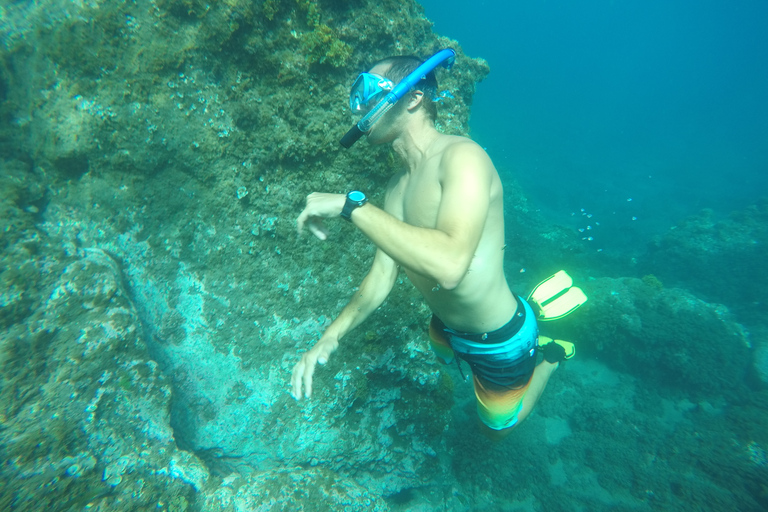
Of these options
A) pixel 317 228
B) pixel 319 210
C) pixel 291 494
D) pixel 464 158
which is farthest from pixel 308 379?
pixel 464 158

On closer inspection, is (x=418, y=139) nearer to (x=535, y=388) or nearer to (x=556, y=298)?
(x=556, y=298)

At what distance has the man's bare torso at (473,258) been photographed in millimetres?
1992

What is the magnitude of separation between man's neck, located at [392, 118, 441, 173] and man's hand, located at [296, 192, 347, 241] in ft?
2.54

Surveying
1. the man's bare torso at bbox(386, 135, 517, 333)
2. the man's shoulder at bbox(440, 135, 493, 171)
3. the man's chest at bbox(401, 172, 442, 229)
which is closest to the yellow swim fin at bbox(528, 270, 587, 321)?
the man's bare torso at bbox(386, 135, 517, 333)

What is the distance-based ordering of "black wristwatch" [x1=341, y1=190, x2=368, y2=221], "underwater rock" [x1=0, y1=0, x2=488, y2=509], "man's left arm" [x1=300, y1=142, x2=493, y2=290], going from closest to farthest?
"man's left arm" [x1=300, y1=142, x2=493, y2=290] < "black wristwatch" [x1=341, y1=190, x2=368, y2=221] < "underwater rock" [x1=0, y1=0, x2=488, y2=509]

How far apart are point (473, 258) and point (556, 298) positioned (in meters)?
1.51

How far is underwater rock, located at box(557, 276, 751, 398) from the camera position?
6371 millimetres

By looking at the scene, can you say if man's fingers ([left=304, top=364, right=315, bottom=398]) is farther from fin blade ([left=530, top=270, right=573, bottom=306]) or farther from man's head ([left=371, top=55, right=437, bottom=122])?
fin blade ([left=530, top=270, right=573, bottom=306])

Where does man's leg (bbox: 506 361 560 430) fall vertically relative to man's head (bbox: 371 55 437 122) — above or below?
below

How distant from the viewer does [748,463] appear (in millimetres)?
4699

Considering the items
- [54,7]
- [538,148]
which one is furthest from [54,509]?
[538,148]

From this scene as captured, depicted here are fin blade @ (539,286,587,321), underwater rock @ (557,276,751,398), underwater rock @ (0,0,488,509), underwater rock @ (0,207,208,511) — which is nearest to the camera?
underwater rock @ (0,207,208,511)

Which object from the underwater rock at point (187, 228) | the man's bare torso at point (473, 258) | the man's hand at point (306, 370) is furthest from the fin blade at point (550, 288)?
the man's hand at point (306, 370)

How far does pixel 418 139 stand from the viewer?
2.18 metres
